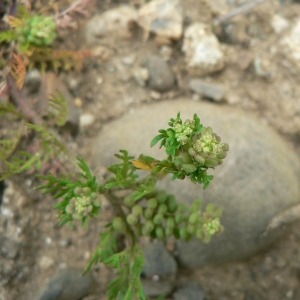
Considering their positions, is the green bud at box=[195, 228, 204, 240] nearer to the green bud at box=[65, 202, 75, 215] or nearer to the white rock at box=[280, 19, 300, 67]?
the green bud at box=[65, 202, 75, 215]

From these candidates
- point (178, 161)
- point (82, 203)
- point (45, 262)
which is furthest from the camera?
point (45, 262)

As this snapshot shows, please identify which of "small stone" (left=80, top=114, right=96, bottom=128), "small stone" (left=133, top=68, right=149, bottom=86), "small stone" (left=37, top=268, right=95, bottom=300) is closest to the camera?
"small stone" (left=37, top=268, right=95, bottom=300)

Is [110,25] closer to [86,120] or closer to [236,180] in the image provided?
[86,120]

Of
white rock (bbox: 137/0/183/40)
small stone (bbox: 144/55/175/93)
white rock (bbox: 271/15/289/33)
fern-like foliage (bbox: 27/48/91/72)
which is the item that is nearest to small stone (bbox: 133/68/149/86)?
small stone (bbox: 144/55/175/93)

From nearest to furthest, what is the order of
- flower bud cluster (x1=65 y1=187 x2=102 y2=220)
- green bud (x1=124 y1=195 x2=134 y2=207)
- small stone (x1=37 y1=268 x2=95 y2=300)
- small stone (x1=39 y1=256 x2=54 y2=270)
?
flower bud cluster (x1=65 y1=187 x2=102 y2=220) < green bud (x1=124 y1=195 x2=134 y2=207) < small stone (x1=37 y1=268 x2=95 y2=300) < small stone (x1=39 y1=256 x2=54 y2=270)

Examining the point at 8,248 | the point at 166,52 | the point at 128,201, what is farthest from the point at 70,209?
the point at 166,52

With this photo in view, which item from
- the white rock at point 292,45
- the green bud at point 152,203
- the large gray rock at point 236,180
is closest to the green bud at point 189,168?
the green bud at point 152,203
